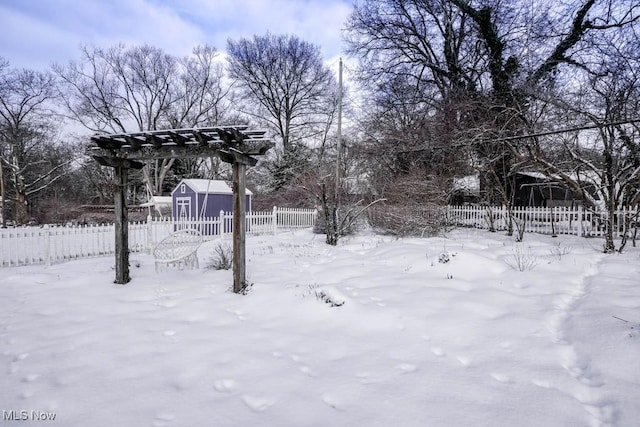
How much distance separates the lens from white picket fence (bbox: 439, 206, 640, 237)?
34.5 feet

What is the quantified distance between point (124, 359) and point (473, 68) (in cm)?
1715

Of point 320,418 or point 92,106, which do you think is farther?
point 92,106

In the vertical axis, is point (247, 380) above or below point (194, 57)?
below

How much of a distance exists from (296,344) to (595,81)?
894 centimetres

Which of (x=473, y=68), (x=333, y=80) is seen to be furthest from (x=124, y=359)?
(x=333, y=80)

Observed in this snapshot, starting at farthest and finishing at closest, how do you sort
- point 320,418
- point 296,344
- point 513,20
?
point 513,20
point 296,344
point 320,418

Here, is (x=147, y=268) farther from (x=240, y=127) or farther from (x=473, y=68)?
(x=473, y=68)

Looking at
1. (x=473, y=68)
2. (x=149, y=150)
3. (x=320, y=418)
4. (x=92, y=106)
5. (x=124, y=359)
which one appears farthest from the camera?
(x=92, y=106)

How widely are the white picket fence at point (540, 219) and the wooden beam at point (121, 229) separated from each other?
881 cm

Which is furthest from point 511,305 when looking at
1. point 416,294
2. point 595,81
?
point 595,81

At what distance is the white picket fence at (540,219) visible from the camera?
10516 mm

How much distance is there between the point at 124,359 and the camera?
2850mm

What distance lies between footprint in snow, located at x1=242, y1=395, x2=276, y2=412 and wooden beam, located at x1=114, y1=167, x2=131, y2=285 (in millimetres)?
4043

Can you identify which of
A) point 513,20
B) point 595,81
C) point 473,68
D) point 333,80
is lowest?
point 595,81
